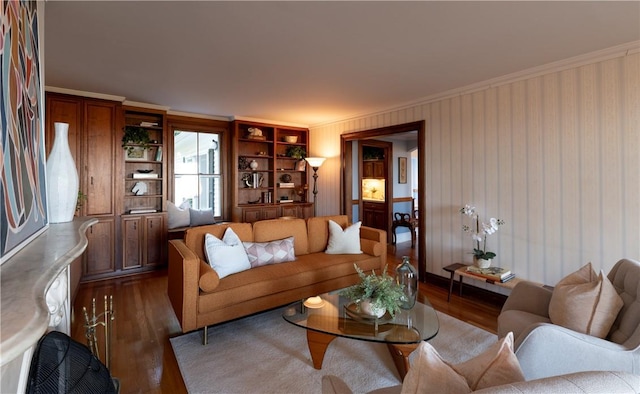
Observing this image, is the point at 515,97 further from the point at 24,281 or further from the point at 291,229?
the point at 24,281

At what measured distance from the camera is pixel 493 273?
10.6 feet

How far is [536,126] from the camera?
125 inches

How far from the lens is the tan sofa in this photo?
2.47 m

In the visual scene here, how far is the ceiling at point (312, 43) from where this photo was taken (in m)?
2.05

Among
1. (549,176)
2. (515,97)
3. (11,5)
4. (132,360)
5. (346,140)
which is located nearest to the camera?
(11,5)

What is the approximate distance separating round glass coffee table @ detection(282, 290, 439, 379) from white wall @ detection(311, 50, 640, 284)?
1744 millimetres

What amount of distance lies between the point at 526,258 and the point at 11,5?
4.20 m

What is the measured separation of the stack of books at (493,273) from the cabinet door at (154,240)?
4.33 meters

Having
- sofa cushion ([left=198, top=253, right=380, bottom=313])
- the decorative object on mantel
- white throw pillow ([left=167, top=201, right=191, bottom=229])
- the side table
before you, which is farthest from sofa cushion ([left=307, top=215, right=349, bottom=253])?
white throw pillow ([left=167, top=201, right=191, bottom=229])

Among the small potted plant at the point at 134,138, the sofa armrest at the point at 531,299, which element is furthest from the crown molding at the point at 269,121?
the sofa armrest at the point at 531,299

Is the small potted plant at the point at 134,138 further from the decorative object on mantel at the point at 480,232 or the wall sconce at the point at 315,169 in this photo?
the decorative object on mantel at the point at 480,232

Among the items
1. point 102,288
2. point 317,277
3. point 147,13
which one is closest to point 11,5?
point 147,13

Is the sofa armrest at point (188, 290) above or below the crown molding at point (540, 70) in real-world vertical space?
below

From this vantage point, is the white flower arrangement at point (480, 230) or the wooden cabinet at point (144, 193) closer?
the white flower arrangement at point (480, 230)
